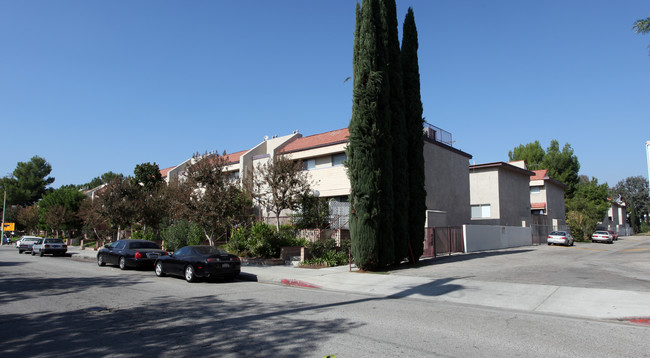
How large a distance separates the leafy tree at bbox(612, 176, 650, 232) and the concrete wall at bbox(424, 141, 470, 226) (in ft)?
273

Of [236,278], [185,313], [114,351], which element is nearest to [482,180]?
[236,278]

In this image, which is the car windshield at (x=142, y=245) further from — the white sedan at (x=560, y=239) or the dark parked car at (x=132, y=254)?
the white sedan at (x=560, y=239)

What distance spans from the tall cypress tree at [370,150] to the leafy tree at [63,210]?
132 ft

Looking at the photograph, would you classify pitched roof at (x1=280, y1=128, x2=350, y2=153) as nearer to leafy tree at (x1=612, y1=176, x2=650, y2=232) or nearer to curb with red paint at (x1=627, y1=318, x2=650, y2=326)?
curb with red paint at (x1=627, y1=318, x2=650, y2=326)

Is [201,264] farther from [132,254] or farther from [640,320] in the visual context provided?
[640,320]

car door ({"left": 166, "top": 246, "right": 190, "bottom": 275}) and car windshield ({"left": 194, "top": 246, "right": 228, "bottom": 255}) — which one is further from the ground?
car windshield ({"left": 194, "top": 246, "right": 228, "bottom": 255})

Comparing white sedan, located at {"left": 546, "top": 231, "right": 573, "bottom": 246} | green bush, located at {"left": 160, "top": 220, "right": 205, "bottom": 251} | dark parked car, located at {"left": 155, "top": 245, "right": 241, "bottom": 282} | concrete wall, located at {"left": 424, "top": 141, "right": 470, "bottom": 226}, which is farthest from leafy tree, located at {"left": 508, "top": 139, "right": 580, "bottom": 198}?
dark parked car, located at {"left": 155, "top": 245, "right": 241, "bottom": 282}

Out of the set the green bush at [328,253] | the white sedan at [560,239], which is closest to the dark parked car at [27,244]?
the green bush at [328,253]

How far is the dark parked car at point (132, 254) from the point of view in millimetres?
18156

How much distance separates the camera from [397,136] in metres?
18.2

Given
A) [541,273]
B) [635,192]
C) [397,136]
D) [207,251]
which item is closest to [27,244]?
[207,251]

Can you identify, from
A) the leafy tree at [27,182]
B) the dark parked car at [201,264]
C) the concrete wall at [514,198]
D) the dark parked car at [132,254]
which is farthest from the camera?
the leafy tree at [27,182]

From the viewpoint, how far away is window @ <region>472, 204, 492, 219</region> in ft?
118

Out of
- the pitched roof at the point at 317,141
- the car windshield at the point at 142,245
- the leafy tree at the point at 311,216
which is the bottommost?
the car windshield at the point at 142,245
